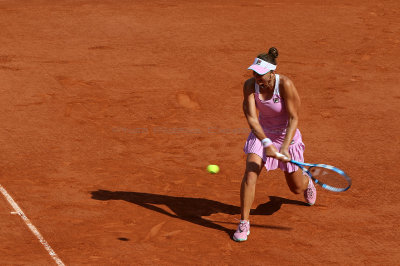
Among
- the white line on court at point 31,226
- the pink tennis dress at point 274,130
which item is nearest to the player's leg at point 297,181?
the pink tennis dress at point 274,130

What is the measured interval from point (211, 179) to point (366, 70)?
17.8 feet

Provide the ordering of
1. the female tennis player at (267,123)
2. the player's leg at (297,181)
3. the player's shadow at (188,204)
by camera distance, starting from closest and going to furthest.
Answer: the female tennis player at (267,123) < the player's leg at (297,181) < the player's shadow at (188,204)

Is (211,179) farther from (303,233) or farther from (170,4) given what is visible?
(170,4)

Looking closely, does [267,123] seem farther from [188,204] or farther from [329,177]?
[188,204]

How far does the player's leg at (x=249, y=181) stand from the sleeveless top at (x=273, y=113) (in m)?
0.39

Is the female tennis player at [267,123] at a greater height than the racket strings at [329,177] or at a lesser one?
greater

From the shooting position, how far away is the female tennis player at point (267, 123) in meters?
7.51

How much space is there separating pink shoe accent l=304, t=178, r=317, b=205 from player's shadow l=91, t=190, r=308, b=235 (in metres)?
0.17

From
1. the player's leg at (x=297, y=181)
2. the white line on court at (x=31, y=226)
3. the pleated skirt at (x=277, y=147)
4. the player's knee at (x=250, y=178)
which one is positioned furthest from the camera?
the player's leg at (x=297, y=181)

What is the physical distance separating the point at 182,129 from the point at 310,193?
3026 millimetres

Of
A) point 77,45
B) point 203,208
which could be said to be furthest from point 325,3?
point 203,208

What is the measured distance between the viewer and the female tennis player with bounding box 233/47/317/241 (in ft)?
24.6

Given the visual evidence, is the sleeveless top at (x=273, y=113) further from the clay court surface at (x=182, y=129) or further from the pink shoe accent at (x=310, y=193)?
the clay court surface at (x=182, y=129)

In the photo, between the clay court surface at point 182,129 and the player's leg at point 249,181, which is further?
the clay court surface at point 182,129
